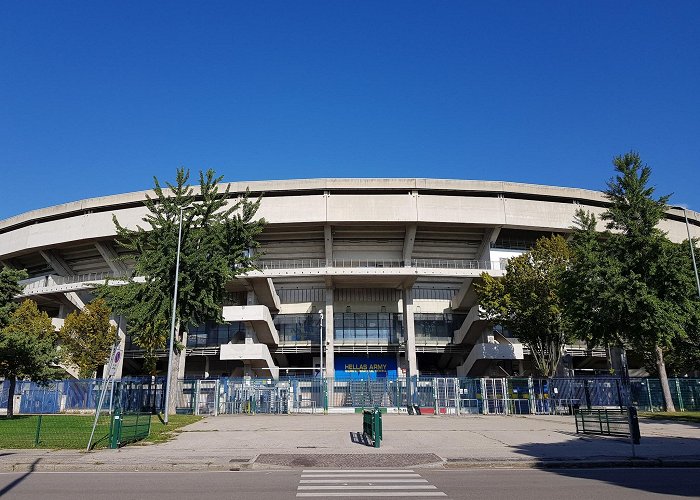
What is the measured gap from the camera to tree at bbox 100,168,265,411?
2692 cm

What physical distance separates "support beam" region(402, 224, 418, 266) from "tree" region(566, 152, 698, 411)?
1606cm

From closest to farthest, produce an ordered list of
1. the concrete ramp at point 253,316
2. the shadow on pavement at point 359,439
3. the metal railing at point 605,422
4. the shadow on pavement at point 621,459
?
the shadow on pavement at point 621,459 < the shadow on pavement at point 359,439 < the metal railing at point 605,422 < the concrete ramp at point 253,316

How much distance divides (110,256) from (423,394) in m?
31.9

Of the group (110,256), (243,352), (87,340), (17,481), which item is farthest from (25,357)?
(17,481)

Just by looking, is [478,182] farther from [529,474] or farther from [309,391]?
[529,474]

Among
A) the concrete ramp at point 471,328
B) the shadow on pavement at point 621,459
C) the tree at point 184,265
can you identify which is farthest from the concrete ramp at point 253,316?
the shadow on pavement at point 621,459

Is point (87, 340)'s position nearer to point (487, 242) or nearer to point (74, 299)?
point (74, 299)

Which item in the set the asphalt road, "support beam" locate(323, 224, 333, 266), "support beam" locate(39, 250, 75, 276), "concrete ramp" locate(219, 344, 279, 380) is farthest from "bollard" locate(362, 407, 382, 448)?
"support beam" locate(39, 250, 75, 276)

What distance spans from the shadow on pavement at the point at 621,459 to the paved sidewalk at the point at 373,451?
0.03m

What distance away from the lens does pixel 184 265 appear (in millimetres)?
27516

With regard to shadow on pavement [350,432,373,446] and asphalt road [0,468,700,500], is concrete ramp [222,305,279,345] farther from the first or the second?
asphalt road [0,468,700,500]

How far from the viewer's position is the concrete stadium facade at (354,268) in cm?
4225

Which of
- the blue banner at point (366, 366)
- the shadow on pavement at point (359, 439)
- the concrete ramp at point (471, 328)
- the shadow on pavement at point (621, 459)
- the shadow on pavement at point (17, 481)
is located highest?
the concrete ramp at point (471, 328)

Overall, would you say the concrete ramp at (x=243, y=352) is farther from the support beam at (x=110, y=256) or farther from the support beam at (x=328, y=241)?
the support beam at (x=110, y=256)
